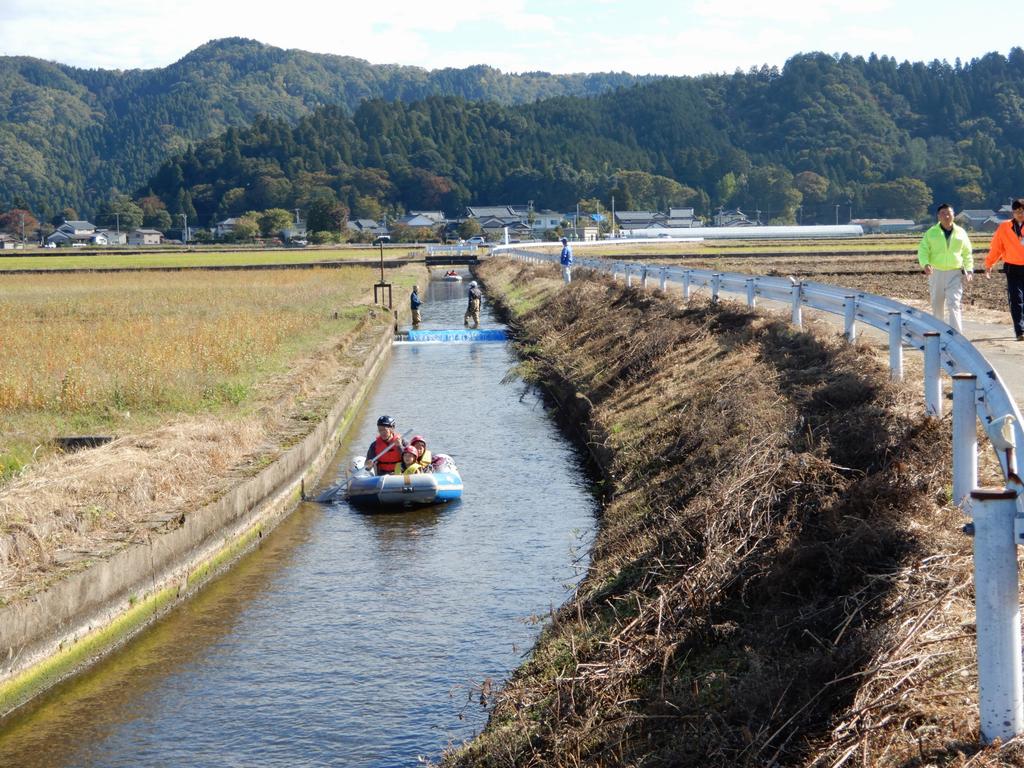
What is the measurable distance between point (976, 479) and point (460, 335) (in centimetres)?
2519

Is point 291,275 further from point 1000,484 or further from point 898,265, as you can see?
point 1000,484

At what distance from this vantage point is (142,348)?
21.3 metres

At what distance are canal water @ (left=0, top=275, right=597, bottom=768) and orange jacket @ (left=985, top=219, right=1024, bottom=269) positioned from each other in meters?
5.37

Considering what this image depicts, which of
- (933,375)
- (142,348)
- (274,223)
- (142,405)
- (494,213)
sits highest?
(494,213)

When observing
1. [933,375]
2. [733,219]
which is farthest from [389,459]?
[733,219]

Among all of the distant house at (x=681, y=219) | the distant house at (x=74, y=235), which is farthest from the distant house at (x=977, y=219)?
the distant house at (x=74, y=235)

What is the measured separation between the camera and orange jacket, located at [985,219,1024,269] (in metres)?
13.3

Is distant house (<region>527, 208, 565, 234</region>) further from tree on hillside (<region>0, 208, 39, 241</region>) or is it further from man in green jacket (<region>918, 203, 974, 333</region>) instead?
man in green jacket (<region>918, 203, 974, 333</region>)

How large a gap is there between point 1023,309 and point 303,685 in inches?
402

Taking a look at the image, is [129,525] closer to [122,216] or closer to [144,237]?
[144,237]

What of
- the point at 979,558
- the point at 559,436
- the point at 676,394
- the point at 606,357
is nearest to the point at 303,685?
the point at 979,558

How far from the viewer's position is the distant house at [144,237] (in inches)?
6319

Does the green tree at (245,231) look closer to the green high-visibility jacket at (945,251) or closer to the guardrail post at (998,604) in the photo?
the green high-visibility jacket at (945,251)

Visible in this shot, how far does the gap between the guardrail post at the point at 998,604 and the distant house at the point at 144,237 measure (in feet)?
537
